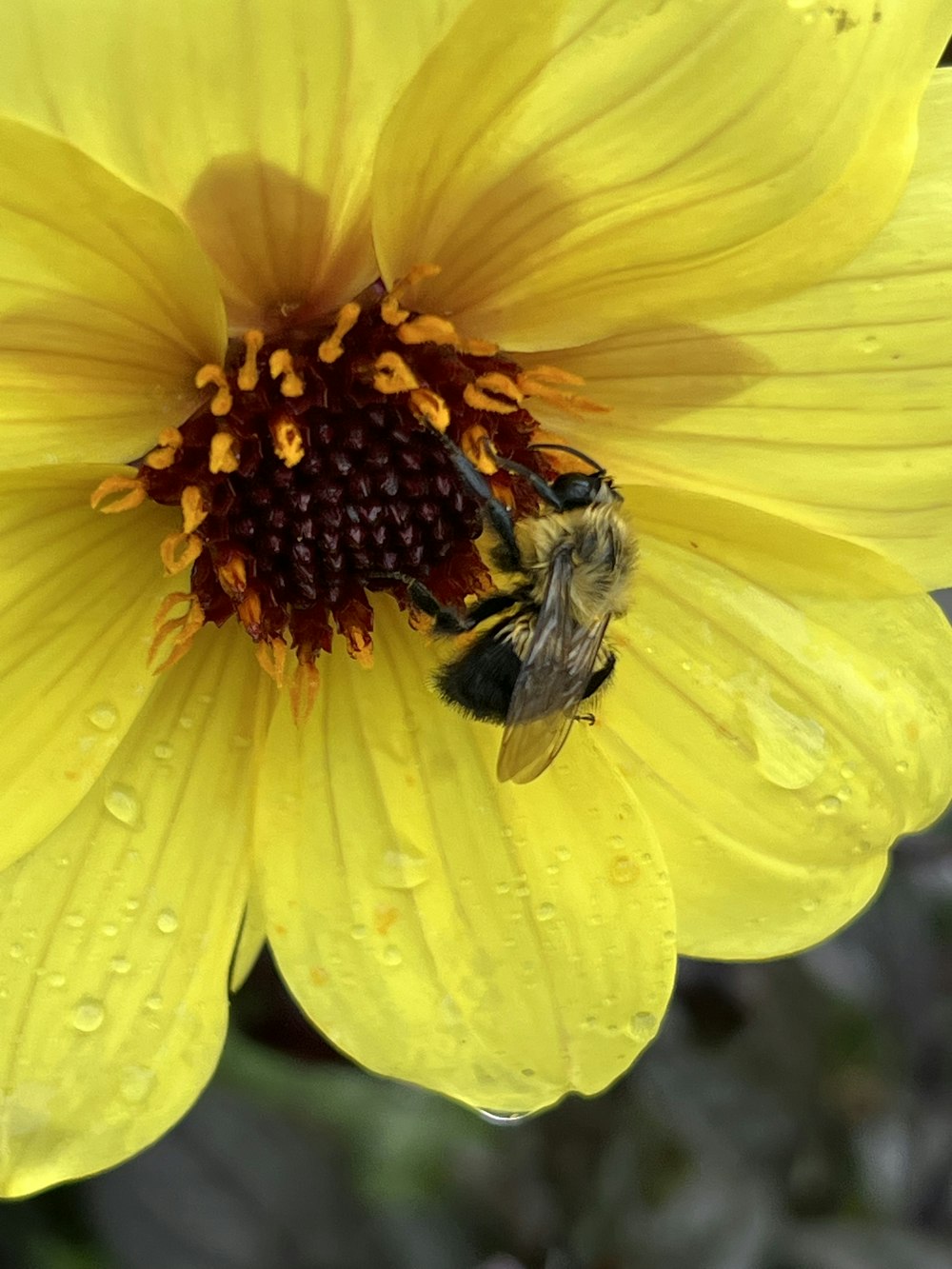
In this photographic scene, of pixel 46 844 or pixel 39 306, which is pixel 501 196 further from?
pixel 46 844

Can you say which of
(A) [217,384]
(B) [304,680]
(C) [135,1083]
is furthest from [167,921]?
(A) [217,384]

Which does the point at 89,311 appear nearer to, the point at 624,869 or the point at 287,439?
the point at 287,439

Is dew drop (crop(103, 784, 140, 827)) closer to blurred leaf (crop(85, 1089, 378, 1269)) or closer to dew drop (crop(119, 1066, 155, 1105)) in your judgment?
dew drop (crop(119, 1066, 155, 1105))

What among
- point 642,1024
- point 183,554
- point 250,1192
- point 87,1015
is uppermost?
point 183,554

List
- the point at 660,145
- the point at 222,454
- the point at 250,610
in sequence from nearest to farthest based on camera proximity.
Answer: the point at 660,145 < the point at 222,454 < the point at 250,610

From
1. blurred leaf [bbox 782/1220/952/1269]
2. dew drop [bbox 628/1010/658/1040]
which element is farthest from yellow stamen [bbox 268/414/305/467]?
blurred leaf [bbox 782/1220/952/1269]

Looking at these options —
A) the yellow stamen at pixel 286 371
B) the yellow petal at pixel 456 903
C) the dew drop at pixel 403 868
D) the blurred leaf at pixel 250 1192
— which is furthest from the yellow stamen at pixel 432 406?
the blurred leaf at pixel 250 1192
